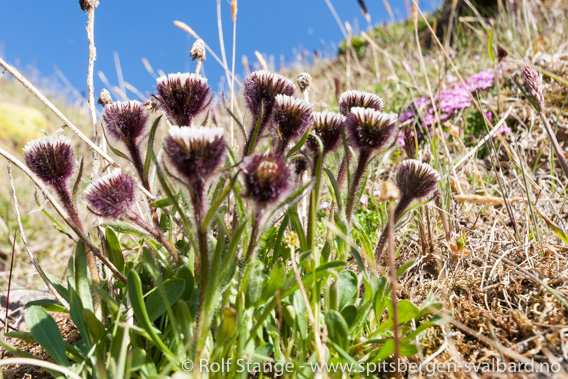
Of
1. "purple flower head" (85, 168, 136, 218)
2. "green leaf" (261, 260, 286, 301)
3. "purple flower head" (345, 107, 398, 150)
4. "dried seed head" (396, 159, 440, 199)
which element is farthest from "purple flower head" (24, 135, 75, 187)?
"dried seed head" (396, 159, 440, 199)

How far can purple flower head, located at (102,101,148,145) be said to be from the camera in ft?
Answer: 5.22

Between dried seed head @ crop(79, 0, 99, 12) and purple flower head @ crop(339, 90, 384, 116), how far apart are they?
1185 mm

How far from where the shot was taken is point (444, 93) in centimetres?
406

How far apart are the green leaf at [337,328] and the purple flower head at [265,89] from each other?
747 millimetres

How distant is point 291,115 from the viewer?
1474 mm

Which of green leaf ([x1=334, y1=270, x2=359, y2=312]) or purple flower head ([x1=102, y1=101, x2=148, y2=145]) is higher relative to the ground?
purple flower head ([x1=102, y1=101, x2=148, y2=145])

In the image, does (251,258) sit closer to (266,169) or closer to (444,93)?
(266,169)

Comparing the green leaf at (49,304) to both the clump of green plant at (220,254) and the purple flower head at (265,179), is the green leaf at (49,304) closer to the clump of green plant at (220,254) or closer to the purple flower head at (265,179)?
the clump of green plant at (220,254)

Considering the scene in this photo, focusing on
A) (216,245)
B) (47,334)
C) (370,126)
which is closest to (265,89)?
(370,126)

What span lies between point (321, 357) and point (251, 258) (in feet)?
1.33

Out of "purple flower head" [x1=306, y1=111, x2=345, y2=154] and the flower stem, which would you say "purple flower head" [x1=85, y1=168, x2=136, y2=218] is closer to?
"purple flower head" [x1=306, y1=111, x2=345, y2=154]

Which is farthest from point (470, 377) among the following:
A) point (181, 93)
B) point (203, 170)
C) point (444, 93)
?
point (444, 93)

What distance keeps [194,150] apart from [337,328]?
0.72 m

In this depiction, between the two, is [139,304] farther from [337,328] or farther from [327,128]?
[327,128]
